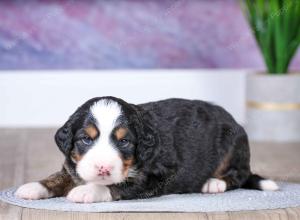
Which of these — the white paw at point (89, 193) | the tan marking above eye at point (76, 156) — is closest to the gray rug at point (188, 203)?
the white paw at point (89, 193)

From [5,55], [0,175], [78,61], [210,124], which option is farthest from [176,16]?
[210,124]

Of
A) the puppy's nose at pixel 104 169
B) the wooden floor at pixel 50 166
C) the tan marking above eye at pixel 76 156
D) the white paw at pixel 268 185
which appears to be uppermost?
the tan marking above eye at pixel 76 156

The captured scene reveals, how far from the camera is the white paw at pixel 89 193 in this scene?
2.07m

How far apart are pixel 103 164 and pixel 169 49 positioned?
3023 millimetres

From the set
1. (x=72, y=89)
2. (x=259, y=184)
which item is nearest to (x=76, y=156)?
(x=259, y=184)

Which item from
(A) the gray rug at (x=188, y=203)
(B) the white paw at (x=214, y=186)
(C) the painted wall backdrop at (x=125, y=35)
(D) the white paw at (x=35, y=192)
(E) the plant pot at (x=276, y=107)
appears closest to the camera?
(A) the gray rug at (x=188, y=203)

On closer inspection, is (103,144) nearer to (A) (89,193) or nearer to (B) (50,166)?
(A) (89,193)

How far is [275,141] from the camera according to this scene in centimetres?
420

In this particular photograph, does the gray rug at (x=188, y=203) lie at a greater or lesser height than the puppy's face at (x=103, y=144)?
lesser

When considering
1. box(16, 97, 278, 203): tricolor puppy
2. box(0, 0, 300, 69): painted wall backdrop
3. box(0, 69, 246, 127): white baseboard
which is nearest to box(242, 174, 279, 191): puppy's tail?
box(16, 97, 278, 203): tricolor puppy

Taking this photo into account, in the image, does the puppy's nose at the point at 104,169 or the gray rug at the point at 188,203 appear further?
the gray rug at the point at 188,203

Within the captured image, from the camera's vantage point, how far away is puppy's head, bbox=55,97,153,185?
1.94m

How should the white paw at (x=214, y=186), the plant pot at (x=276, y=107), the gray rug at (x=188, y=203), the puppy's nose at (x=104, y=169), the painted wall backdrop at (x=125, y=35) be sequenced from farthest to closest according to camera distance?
the painted wall backdrop at (x=125, y=35), the plant pot at (x=276, y=107), the white paw at (x=214, y=186), the gray rug at (x=188, y=203), the puppy's nose at (x=104, y=169)

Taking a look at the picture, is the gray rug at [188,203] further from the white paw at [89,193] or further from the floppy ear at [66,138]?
the floppy ear at [66,138]
